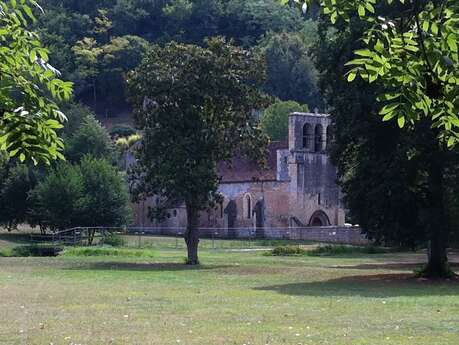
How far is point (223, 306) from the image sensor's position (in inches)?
909

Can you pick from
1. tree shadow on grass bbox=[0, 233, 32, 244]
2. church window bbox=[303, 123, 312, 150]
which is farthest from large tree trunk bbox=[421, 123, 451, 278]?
church window bbox=[303, 123, 312, 150]

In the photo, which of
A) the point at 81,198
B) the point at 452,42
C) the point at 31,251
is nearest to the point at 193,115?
the point at 31,251

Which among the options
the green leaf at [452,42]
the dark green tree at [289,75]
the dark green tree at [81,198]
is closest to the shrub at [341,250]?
the dark green tree at [81,198]

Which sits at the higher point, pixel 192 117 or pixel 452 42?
pixel 192 117

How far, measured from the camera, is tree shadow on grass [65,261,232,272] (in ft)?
135

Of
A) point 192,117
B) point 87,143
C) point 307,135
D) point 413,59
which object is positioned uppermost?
point 307,135

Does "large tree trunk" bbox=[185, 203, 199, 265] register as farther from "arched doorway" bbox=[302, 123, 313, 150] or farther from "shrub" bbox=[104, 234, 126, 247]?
"arched doorway" bbox=[302, 123, 313, 150]

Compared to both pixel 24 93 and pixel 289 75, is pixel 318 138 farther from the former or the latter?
pixel 24 93

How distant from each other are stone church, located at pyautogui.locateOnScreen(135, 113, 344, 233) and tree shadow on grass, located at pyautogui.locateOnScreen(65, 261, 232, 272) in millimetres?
42069

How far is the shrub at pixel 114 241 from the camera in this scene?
6534cm

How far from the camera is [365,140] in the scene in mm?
35062

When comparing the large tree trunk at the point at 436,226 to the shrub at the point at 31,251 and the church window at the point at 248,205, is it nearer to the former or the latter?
the shrub at the point at 31,251

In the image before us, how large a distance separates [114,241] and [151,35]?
92886 millimetres

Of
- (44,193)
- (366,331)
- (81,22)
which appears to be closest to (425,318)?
(366,331)
